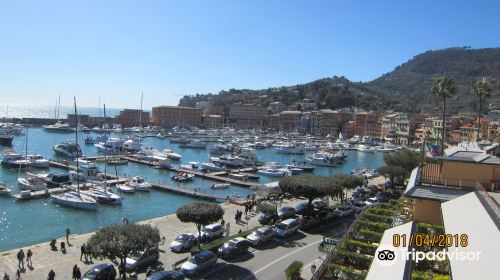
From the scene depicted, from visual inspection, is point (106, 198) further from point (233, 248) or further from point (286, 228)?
point (233, 248)

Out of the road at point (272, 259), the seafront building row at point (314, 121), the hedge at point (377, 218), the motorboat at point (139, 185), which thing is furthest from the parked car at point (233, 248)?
the seafront building row at point (314, 121)

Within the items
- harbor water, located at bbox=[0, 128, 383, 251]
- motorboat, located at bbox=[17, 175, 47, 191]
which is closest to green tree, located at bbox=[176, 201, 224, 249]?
harbor water, located at bbox=[0, 128, 383, 251]

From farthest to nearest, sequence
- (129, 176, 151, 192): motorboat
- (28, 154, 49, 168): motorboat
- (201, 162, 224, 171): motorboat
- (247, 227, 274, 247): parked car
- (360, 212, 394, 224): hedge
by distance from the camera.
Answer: (201, 162, 224, 171): motorboat → (28, 154, 49, 168): motorboat → (129, 176, 151, 192): motorboat → (247, 227, 274, 247): parked car → (360, 212, 394, 224): hedge

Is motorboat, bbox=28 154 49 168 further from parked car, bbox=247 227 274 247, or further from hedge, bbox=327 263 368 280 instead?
hedge, bbox=327 263 368 280

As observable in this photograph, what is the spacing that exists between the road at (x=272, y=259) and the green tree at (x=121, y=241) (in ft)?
11.4

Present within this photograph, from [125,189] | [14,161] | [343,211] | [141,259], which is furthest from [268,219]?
[14,161]

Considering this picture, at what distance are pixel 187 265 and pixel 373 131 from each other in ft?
473

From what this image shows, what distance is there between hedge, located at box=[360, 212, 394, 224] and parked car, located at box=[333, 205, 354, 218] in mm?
8831

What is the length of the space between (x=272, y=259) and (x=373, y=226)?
569 centimetres

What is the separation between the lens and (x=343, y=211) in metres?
33.8

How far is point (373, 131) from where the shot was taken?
15650 cm

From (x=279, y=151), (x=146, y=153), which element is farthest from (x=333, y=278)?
(x=279, y=151)

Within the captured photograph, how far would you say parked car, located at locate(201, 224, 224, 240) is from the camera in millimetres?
27031

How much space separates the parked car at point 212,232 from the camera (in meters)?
27.0
